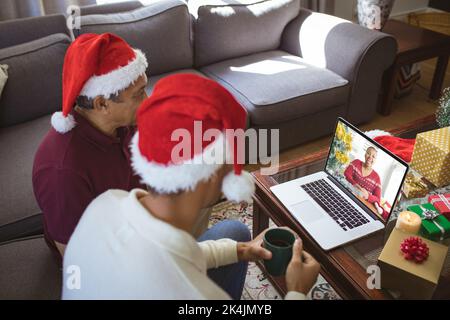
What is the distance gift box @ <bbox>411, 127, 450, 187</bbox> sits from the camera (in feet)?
4.63

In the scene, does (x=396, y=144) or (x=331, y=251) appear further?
(x=396, y=144)

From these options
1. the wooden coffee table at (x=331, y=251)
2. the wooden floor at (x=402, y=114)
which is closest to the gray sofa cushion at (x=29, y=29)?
the wooden floor at (x=402, y=114)

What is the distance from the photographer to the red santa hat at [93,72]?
117cm

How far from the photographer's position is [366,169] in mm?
1339

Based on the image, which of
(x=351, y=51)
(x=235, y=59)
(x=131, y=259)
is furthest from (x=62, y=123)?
(x=351, y=51)

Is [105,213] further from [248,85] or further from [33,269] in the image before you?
[248,85]

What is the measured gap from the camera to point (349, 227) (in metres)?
1.30

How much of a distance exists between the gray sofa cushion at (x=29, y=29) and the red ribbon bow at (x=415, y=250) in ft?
6.65

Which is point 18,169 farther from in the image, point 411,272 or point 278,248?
point 411,272

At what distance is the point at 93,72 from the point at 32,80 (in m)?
0.94

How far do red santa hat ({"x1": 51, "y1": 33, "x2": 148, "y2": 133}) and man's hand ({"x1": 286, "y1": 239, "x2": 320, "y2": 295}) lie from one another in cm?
72

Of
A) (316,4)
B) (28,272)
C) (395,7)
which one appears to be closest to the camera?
(28,272)

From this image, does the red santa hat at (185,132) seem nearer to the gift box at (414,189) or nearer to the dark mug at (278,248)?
the dark mug at (278,248)

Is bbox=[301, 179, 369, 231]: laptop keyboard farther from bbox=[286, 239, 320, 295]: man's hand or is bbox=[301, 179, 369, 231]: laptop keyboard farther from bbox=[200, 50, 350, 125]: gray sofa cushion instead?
bbox=[200, 50, 350, 125]: gray sofa cushion
